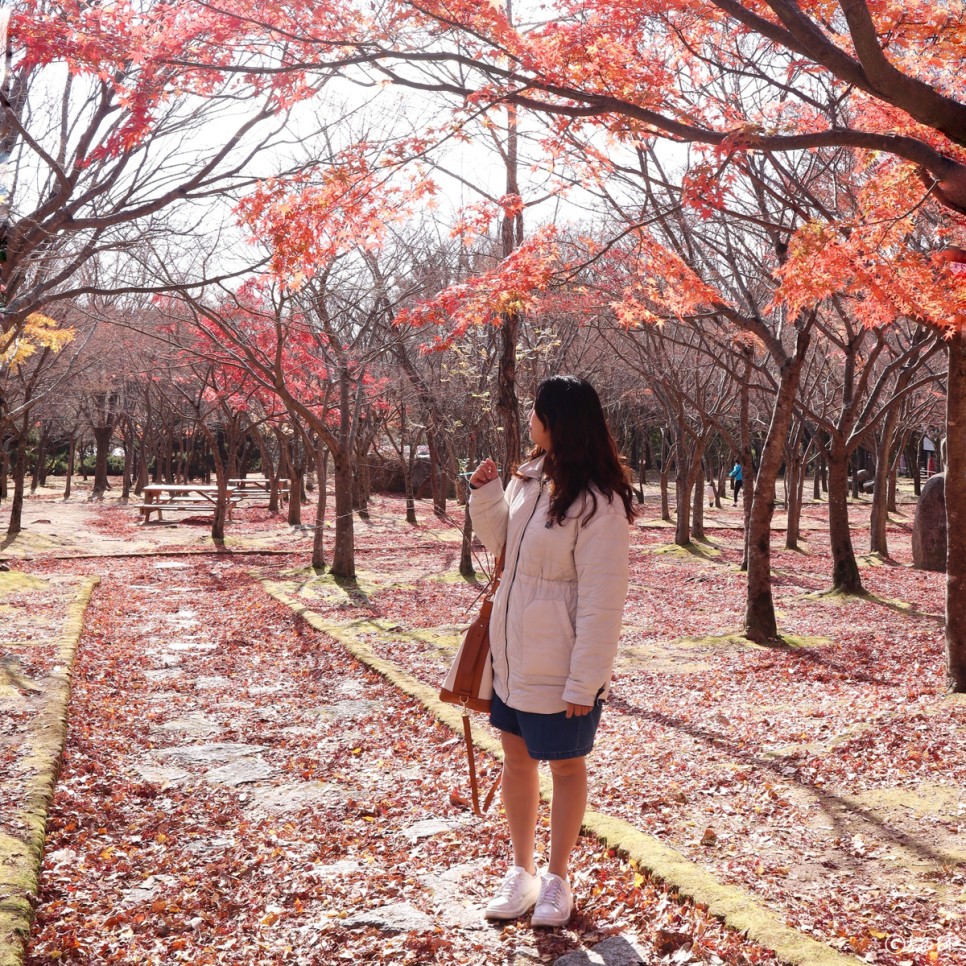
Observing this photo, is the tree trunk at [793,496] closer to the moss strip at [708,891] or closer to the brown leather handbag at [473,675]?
the moss strip at [708,891]

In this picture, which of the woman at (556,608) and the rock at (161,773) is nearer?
the woman at (556,608)

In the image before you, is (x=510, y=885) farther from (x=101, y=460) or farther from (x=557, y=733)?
(x=101, y=460)

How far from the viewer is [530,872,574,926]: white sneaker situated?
317cm

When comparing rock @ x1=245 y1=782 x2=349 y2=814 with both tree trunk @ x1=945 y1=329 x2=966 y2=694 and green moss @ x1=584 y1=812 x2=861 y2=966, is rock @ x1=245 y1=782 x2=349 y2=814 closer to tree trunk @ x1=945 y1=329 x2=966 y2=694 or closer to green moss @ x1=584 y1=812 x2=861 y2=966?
green moss @ x1=584 y1=812 x2=861 y2=966

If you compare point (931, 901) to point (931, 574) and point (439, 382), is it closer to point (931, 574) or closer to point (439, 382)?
point (931, 574)

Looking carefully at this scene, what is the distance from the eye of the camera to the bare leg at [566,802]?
3.08 meters

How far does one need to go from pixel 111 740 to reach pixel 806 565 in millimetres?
13571

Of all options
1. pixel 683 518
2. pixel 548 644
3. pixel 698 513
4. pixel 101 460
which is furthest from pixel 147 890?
pixel 101 460

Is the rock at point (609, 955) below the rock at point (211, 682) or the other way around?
the other way around

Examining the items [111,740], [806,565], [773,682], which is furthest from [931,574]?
[111,740]

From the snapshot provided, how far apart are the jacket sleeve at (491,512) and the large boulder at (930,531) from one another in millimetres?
13851

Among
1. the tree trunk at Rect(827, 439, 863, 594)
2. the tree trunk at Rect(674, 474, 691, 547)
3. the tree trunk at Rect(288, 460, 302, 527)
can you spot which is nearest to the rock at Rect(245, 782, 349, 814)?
the tree trunk at Rect(827, 439, 863, 594)

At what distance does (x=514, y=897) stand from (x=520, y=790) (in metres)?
0.41

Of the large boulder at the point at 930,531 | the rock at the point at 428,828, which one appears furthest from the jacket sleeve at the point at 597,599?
the large boulder at the point at 930,531
